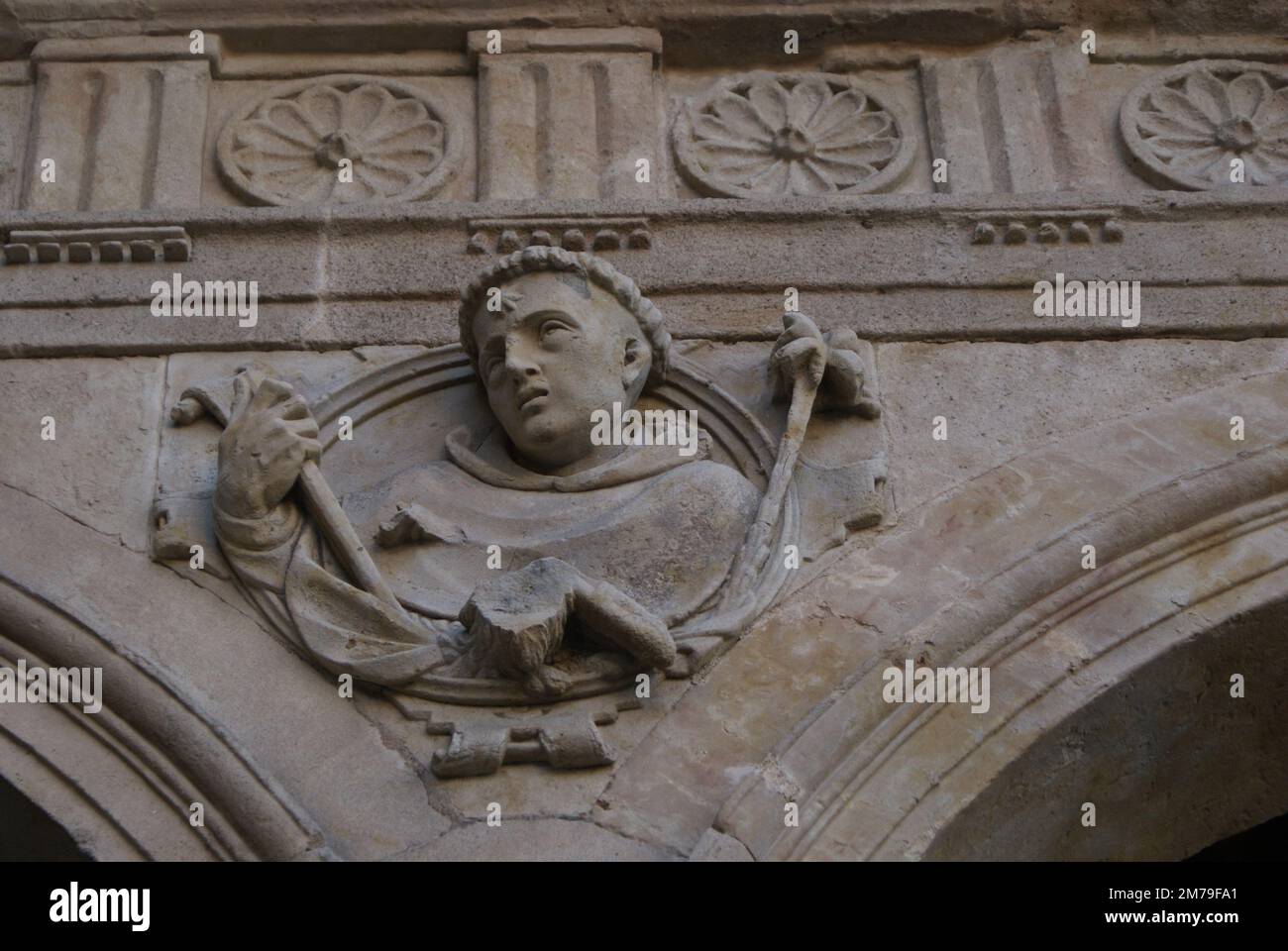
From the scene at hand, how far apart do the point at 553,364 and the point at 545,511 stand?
1.18ft

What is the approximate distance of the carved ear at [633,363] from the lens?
5617mm

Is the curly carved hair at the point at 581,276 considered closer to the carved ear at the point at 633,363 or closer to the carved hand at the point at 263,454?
the carved ear at the point at 633,363

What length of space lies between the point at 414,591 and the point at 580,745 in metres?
0.62

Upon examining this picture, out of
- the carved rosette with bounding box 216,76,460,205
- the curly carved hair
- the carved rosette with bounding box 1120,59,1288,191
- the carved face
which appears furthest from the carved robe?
the carved rosette with bounding box 1120,59,1288,191

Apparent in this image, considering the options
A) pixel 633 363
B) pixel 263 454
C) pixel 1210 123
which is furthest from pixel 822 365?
pixel 1210 123

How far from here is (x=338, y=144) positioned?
6.51 m

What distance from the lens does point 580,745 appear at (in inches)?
195

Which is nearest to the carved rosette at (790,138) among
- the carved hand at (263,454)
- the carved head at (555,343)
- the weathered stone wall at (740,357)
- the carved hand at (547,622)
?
the weathered stone wall at (740,357)

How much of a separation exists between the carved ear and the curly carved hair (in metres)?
0.05

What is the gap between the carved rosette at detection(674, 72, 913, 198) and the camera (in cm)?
644

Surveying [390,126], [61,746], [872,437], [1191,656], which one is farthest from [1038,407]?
[61,746]

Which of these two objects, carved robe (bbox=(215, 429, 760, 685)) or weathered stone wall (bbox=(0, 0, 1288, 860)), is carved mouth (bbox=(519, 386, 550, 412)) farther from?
weathered stone wall (bbox=(0, 0, 1288, 860))

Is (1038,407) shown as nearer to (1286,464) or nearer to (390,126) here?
(1286,464)
